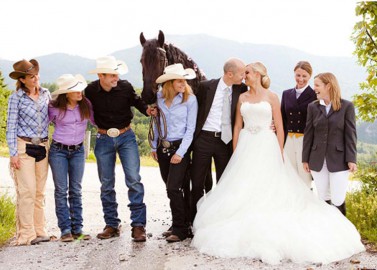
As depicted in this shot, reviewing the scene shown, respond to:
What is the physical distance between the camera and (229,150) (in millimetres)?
5613

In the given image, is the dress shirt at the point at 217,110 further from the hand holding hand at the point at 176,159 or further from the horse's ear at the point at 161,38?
the horse's ear at the point at 161,38

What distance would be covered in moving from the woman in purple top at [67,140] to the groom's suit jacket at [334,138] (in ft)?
8.81

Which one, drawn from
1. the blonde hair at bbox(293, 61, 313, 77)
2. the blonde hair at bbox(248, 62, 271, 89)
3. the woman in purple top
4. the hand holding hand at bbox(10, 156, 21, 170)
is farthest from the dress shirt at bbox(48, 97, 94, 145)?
the blonde hair at bbox(293, 61, 313, 77)

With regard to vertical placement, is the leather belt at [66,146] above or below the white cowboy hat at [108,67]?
below

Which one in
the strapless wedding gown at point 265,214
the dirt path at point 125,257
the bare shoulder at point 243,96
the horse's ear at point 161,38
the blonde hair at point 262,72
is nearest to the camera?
the dirt path at point 125,257

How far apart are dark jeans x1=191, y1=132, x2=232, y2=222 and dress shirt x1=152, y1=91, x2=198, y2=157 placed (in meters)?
0.18

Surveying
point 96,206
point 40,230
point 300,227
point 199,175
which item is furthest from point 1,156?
point 300,227

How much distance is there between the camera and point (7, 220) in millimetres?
6531

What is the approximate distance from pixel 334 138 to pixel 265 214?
1187mm

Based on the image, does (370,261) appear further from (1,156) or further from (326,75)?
(1,156)

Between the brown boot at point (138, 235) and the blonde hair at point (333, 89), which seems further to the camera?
the brown boot at point (138, 235)

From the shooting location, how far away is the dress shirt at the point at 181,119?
5355mm

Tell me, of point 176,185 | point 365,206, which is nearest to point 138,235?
point 176,185

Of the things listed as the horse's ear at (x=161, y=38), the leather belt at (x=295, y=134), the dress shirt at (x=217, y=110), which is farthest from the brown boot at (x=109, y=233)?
the leather belt at (x=295, y=134)
